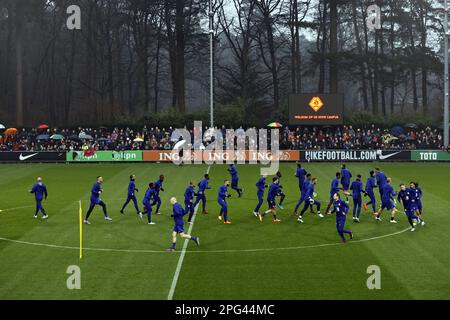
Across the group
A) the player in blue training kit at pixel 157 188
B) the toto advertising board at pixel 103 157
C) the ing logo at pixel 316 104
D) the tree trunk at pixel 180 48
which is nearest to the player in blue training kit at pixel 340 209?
the player in blue training kit at pixel 157 188

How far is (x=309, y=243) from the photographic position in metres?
21.2

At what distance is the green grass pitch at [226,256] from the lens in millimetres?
15742

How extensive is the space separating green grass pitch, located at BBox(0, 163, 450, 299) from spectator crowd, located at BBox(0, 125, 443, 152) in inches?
816

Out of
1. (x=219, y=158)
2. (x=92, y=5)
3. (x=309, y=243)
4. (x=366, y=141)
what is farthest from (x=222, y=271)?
(x=92, y=5)

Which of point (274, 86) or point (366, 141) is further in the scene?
point (274, 86)

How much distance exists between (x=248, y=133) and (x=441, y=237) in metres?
35.0

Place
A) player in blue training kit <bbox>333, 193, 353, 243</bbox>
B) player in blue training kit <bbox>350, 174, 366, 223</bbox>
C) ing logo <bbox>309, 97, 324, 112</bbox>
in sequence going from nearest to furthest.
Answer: player in blue training kit <bbox>333, 193, 353, 243</bbox> → player in blue training kit <bbox>350, 174, 366, 223</bbox> → ing logo <bbox>309, 97, 324, 112</bbox>

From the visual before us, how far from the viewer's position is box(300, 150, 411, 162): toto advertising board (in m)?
50.7

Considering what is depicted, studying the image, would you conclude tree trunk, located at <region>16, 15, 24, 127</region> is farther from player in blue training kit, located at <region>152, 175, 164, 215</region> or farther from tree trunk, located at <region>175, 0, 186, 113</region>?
player in blue training kit, located at <region>152, 175, 164, 215</region>

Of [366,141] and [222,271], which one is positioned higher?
[366,141]

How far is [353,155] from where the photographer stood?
5075 centimetres

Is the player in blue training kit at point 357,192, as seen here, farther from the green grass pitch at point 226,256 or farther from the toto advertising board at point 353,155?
the toto advertising board at point 353,155

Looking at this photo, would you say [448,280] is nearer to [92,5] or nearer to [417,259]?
[417,259]

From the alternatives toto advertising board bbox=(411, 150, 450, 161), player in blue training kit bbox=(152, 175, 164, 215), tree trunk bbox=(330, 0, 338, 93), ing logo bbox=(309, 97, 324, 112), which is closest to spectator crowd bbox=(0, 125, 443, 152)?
toto advertising board bbox=(411, 150, 450, 161)
